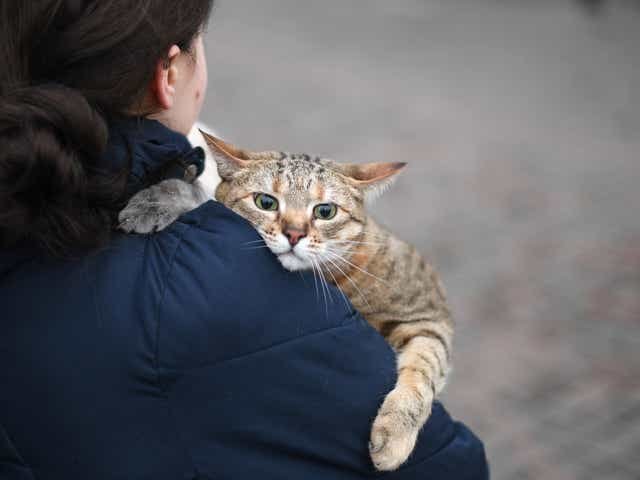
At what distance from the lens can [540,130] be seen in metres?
9.17

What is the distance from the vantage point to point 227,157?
2389 millimetres

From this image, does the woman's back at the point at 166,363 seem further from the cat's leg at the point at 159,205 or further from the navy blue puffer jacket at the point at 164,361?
the cat's leg at the point at 159,205

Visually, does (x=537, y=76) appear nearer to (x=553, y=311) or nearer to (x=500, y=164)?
(x=500, y=164)

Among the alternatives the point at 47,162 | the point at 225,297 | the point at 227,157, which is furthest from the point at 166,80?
the point at 227,157

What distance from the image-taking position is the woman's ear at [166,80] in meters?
1.65

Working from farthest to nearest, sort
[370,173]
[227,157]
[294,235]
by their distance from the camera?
1. [370,173]
2. [227,157]
3. [294,235]

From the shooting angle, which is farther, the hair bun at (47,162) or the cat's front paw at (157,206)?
the cat's front paw at (157,206)

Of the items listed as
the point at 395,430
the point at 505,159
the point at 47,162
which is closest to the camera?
the point at 47,162

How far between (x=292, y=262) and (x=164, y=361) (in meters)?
0.58

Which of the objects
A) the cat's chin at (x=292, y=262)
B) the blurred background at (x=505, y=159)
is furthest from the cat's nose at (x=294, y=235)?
the blurred background at (x=505, y=159)

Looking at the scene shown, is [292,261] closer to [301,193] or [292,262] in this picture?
[292,262]

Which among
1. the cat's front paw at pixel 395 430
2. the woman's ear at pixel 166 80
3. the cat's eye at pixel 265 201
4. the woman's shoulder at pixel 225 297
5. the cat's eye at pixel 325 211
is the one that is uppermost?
the woman's ear at pixel 166 80

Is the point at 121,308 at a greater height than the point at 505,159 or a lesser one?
lesser

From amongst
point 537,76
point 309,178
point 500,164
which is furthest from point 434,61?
point 309,178
